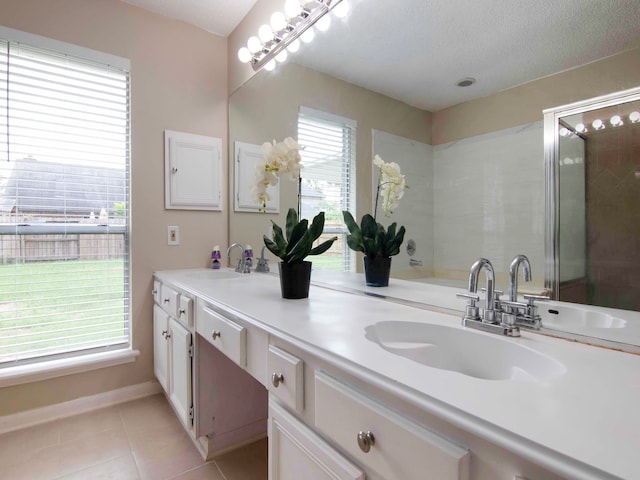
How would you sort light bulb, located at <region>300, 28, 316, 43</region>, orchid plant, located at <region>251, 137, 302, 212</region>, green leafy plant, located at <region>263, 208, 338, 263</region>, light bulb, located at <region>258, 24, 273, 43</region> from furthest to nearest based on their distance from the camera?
light bulb, located at <region>258, 24, 273, 43</region>, light bulb, located at <region>300, 28, 316, 43</region>, orchid plant, located at <region>251, 137, 302, 212</region>, green leafy plant, located at <region>263, 208, 338, 263</region>

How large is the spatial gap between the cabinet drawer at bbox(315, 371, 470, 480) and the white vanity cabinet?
0.98 meters

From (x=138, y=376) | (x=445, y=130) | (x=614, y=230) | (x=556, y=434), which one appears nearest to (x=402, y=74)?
(x=445, y=130)

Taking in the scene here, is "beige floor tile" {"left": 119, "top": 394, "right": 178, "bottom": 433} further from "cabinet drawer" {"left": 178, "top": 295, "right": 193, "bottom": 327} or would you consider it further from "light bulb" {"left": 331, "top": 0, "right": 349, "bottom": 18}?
"light bulb" {"left": 331, "top": 0, "right": 349, "bottom": 18}

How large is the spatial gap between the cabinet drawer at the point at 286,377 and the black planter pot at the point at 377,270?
0.60m

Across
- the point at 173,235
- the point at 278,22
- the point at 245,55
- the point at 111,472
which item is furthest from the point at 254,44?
the point at 111,472

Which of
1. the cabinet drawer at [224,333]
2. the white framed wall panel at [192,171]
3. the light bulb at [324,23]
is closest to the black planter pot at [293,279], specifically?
the cabinet drawer at [224,333]

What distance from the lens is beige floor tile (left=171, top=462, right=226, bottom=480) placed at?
1.41 metres

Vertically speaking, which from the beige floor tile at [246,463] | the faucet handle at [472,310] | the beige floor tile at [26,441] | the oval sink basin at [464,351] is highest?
the faucet handle at [472,310]

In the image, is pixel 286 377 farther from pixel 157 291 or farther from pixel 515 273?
pixel 157 291

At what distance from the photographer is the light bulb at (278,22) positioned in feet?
5.95

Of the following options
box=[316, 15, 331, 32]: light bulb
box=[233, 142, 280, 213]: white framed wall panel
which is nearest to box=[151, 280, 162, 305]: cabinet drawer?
box=[233, 142, 280, 213]: white framed wall panel

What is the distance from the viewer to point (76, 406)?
6.17ft

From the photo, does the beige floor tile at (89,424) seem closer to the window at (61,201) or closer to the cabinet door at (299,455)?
the window at (61,201)

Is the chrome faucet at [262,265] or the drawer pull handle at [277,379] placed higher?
the chrome faucet at [262,265]
